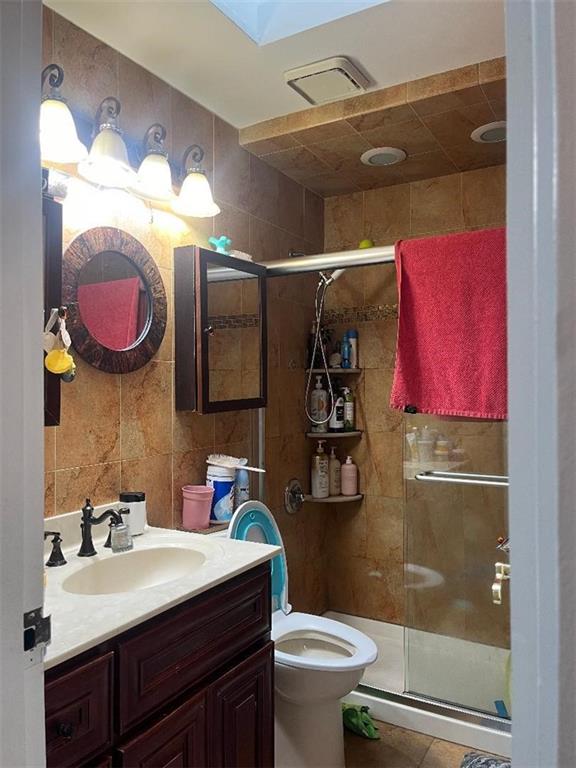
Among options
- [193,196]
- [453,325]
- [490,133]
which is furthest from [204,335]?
[490,133]

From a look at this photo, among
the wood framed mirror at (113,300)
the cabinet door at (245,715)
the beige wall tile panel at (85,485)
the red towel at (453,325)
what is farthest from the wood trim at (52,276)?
the red towel at (453,325)

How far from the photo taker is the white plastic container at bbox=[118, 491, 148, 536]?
5.82ft

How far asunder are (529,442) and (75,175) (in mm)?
1671

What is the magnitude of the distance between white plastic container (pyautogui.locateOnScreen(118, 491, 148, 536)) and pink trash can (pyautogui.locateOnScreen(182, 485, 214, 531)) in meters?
0.25

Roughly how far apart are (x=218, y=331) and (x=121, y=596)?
1115 millimetres

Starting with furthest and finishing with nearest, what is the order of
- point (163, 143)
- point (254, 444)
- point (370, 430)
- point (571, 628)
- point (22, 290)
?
point (370, 430) → point (254, 444) → point (163, 143) → point (22, 290) → point (571, 628)

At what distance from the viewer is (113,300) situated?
1.81m

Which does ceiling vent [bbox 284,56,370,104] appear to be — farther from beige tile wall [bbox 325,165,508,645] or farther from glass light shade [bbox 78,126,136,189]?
beige tile wall [bbox 325,165,508,645]

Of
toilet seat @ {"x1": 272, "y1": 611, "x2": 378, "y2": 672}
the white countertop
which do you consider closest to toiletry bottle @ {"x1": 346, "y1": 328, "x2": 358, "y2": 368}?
toilet seat @ {"x1": 272, "y1": 611, "x2": 378, "y2": 672}

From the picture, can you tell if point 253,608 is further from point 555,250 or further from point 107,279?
point 555,250

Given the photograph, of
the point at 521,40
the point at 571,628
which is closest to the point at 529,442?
the point at 571,628

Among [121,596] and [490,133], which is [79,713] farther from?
[490,133]

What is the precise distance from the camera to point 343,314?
3119mm

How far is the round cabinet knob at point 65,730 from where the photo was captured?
1.03 m
